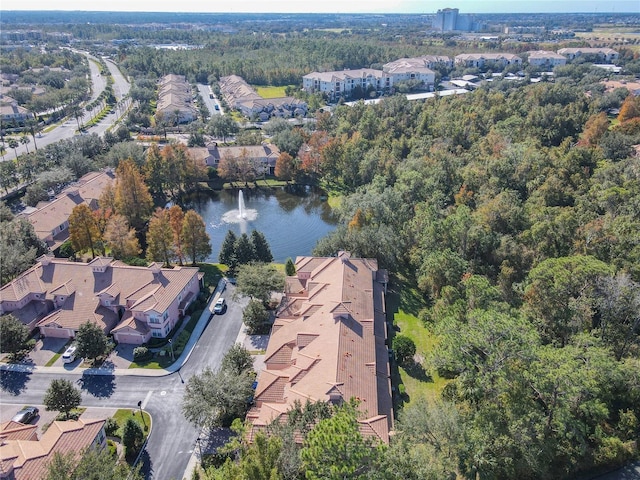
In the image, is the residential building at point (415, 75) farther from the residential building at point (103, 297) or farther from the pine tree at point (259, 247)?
the residential building at point (103, 297)

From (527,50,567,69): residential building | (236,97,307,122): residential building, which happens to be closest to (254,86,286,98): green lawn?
(236,97,307,122): residential building

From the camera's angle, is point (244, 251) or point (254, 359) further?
point (244, 251)

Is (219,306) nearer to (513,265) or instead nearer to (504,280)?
(504,280)

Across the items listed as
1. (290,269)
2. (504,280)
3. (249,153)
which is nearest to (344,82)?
(249,153)

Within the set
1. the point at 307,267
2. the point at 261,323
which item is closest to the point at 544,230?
the point at 307,267

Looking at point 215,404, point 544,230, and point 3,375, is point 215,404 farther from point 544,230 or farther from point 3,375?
point 544,230
